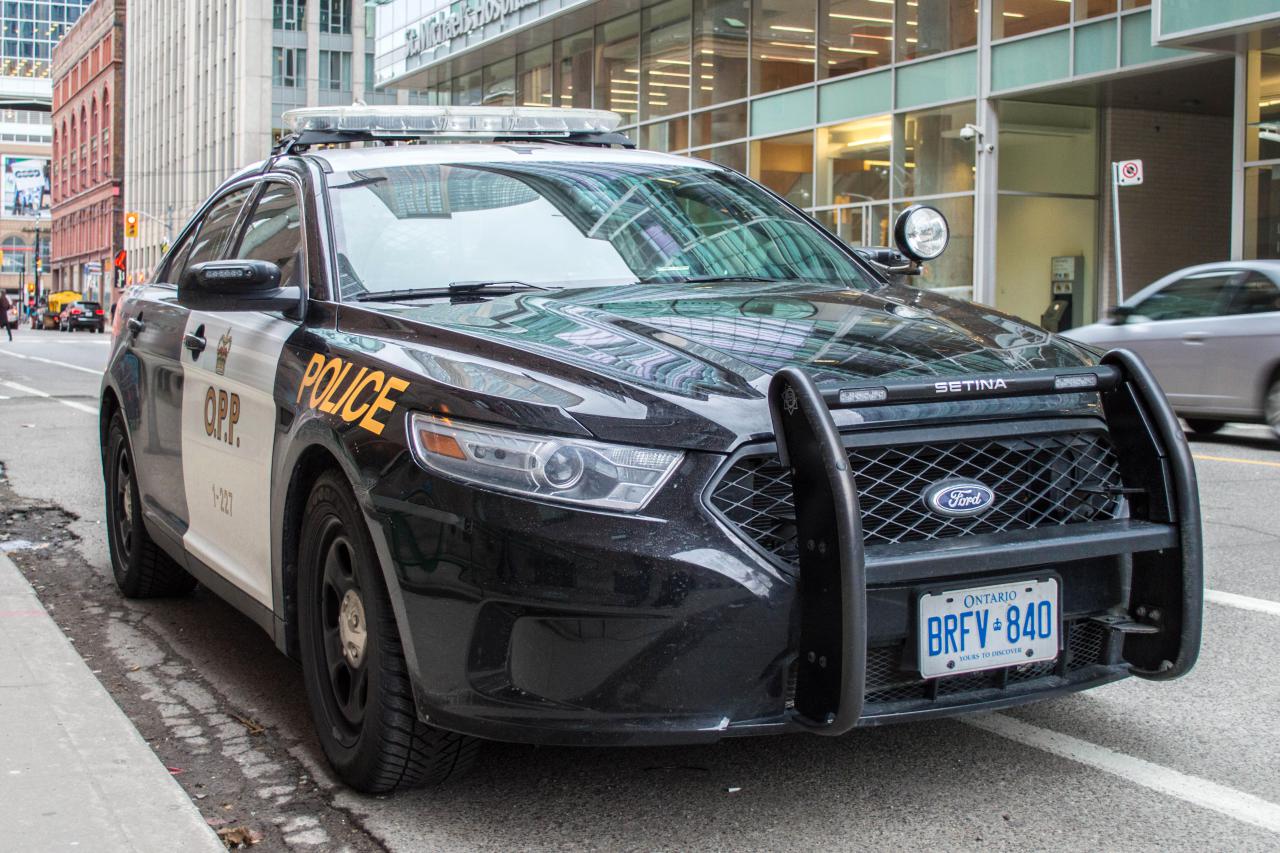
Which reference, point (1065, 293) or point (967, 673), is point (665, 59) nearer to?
point (1065, 293)

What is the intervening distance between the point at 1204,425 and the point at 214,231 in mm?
10005

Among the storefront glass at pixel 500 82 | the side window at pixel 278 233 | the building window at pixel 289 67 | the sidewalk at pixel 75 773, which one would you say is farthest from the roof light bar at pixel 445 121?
the building window at pixel 289 67

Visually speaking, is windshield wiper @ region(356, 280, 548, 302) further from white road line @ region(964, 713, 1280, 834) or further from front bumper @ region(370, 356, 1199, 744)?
white road line @ region(964, 713, 1280, 834)

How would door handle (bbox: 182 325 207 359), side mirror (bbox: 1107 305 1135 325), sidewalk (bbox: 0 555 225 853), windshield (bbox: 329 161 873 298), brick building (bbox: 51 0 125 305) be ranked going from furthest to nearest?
brick building (bbox: 51 0 125 305), side mirror (bbox: 1107 305 1135 325), door handle (bbox: 182 325 207 359), windshield (bbox: 329 161 873 298), sidewalk (bbox: 0 555 225 853)

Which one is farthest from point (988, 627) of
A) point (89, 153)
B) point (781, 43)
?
point (89, 153)

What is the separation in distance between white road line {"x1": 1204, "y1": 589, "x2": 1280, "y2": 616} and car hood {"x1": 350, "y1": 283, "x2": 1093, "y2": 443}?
2.17m

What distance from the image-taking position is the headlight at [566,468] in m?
3.04

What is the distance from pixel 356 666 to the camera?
11.7ft

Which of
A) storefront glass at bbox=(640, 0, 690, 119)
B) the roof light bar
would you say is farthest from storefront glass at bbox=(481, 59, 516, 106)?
the roof light bar

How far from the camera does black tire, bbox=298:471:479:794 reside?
339 centimetres

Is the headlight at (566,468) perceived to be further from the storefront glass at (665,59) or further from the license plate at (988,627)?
the storefront glass at (665,59)

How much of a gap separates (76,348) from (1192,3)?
93.9ft

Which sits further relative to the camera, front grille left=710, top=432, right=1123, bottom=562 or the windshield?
the windshield

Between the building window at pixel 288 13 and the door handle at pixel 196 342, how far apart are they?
72138mm
